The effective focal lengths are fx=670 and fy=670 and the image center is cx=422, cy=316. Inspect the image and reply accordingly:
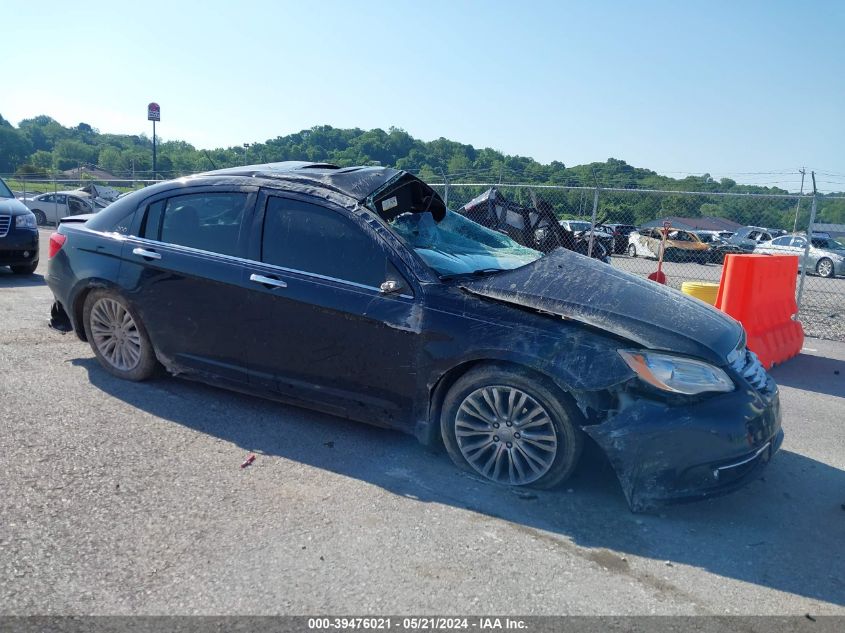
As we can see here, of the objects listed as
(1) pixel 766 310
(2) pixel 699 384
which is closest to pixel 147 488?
(2) pixel 699 384

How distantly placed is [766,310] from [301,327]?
200 inches

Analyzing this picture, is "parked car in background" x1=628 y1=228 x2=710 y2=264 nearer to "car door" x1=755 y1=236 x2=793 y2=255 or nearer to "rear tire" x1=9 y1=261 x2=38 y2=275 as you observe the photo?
"car door" x1=755 y1=236 x2=793 y2=255

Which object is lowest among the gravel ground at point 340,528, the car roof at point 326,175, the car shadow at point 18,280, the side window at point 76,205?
the gravel ground at point 340,528

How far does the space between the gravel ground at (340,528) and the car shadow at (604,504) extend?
0.04 ft

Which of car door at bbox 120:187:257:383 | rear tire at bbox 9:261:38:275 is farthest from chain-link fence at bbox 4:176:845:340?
car door at bbox 120:187:257:383

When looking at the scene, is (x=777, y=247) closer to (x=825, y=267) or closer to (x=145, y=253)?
(x=825, y=267)

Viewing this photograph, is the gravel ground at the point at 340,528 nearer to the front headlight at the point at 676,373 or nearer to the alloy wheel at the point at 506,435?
the alloy wheel at the point at 506,435

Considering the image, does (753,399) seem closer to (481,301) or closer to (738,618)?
(738,618)

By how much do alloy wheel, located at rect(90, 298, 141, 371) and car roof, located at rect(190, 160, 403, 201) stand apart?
45.6 inches

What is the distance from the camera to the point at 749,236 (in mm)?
28375

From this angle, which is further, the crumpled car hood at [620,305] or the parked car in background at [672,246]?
the parked car in background at [672,246]

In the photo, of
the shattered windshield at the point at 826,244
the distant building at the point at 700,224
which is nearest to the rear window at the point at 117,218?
the distant building at the point at 700,224

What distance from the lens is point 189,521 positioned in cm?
325

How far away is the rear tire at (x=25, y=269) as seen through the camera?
33.7 ft
